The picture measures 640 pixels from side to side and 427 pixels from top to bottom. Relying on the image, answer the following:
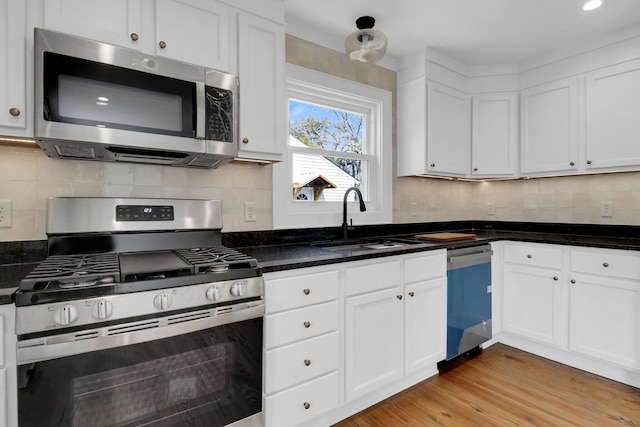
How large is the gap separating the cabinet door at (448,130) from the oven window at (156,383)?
2041 mm

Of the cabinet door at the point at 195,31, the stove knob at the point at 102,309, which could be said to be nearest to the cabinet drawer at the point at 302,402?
the stove knob at the point at 102,309

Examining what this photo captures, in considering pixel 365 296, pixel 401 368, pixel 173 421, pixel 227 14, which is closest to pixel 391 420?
pixel 401 368

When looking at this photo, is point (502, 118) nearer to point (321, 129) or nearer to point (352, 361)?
point (321, 129)

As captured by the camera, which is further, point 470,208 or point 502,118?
point 470,208

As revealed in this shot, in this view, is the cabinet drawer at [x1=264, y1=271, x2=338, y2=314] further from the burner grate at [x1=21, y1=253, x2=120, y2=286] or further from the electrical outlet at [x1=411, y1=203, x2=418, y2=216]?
the electrical outlet at [x1=411, y1=203, x2=418, y2=216]

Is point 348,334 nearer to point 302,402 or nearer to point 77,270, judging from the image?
point 302,402

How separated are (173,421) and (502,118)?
3.23 meters

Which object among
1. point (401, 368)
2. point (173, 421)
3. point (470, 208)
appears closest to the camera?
point (173, 421)

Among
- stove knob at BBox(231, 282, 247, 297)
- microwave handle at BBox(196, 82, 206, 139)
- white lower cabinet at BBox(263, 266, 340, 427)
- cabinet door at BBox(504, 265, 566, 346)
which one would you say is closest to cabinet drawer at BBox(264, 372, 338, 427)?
white lower cabinet at BBox(263, 266, 340, 427)

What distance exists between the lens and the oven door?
1037 millimetres

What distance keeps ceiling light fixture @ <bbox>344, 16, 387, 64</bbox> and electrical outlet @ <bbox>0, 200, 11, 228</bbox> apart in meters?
1.89

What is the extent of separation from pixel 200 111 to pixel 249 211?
71 centimetres

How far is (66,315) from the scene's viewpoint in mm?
1045

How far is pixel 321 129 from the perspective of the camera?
2.57m
